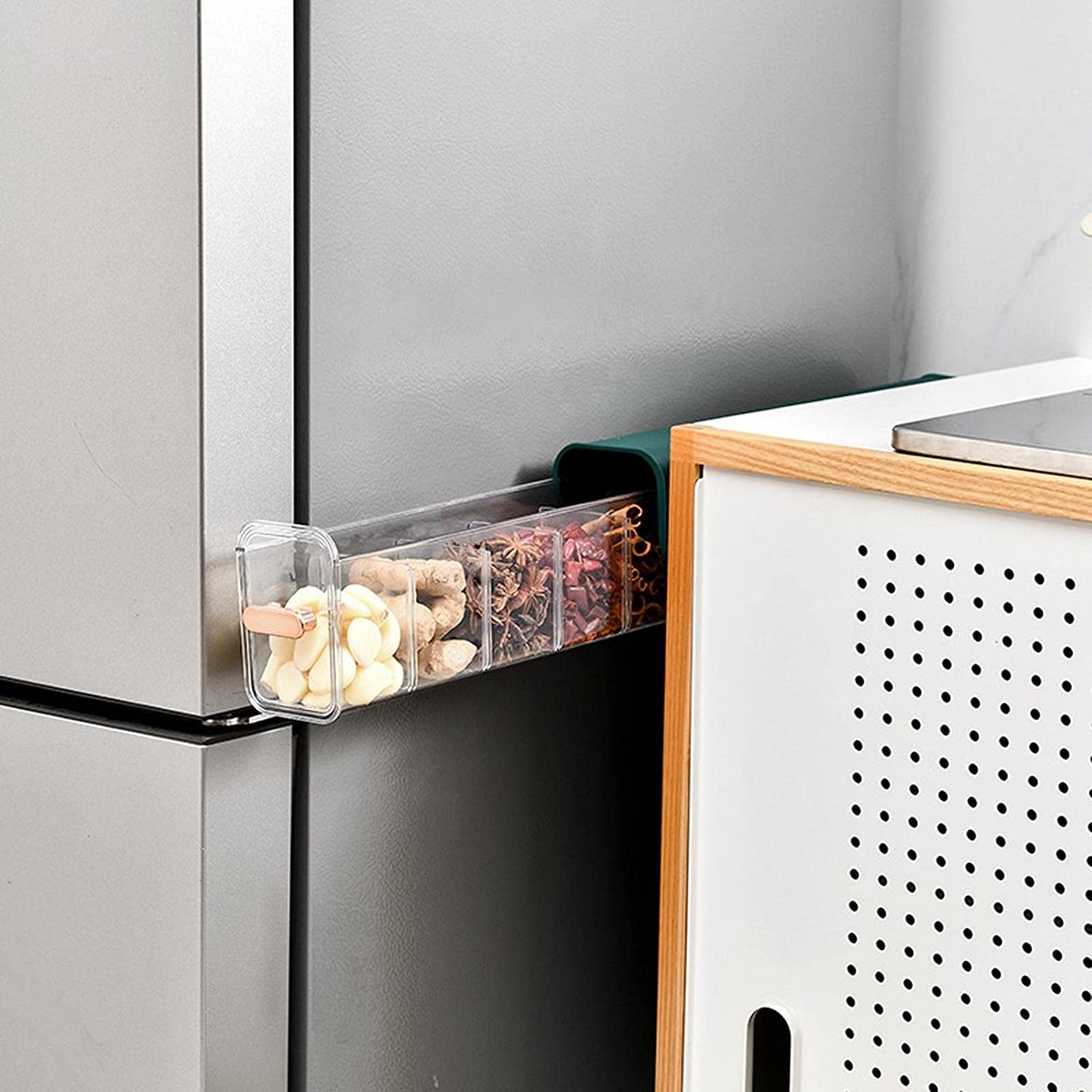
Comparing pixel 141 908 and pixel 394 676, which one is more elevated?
pixel 394 676

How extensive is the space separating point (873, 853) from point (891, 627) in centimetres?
12

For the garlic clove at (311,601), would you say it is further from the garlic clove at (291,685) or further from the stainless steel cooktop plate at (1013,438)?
the stainless steel cooktop plate at (1013,438)

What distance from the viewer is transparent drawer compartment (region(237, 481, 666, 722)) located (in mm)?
824

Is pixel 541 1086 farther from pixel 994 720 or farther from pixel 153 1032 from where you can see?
pixel 994 720

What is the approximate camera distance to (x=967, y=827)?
0.87 m

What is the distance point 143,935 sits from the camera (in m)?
0.86

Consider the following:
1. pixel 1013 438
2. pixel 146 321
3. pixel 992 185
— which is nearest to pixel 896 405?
pixel 1013 438

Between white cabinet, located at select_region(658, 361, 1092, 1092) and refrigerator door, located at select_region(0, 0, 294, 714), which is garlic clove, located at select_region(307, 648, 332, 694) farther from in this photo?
white cabinet, located at select_region(658, 361, 1092, 1092)

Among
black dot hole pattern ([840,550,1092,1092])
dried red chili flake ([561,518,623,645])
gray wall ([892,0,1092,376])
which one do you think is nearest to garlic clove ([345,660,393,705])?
dried red chili flake ([561,518,623,645])

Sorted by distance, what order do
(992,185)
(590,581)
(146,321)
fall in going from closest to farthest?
(146,321) → (590,581) → (992,185)

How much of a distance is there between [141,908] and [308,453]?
0.24 metres

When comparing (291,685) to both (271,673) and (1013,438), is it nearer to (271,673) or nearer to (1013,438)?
(271,673)

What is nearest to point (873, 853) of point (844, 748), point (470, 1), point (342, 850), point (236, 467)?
point (844, 748)

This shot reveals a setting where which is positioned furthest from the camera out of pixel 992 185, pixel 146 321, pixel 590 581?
pixel 992 185
